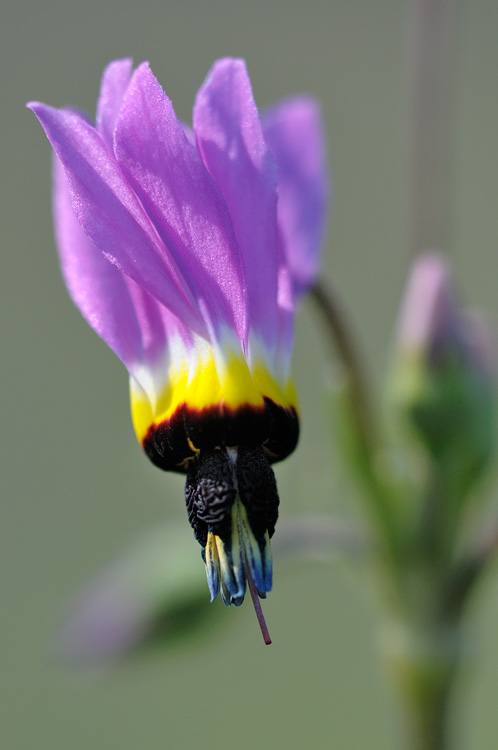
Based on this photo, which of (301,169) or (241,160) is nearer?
(241,160)

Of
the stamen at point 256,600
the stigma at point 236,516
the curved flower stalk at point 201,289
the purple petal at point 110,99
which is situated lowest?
the stamen at point 256,600

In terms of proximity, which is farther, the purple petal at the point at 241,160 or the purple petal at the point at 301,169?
the purple petal at the point at 301,169

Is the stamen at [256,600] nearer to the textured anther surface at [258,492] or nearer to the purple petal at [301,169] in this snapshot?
the textured anther surface at [258,492]

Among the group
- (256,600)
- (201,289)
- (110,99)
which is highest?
(110,99)

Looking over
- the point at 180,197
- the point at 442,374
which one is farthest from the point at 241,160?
the point at 442,374

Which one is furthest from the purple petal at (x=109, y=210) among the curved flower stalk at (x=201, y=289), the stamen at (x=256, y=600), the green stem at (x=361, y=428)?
the green stem at (x=361, y=428)

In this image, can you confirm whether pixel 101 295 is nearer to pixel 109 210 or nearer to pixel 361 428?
pixel 109 210

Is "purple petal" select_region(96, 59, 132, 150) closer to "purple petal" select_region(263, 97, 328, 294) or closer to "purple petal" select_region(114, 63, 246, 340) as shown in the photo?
"purple petal" select_region(114, 63, 246, 340)

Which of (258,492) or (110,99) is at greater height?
(110,99)
